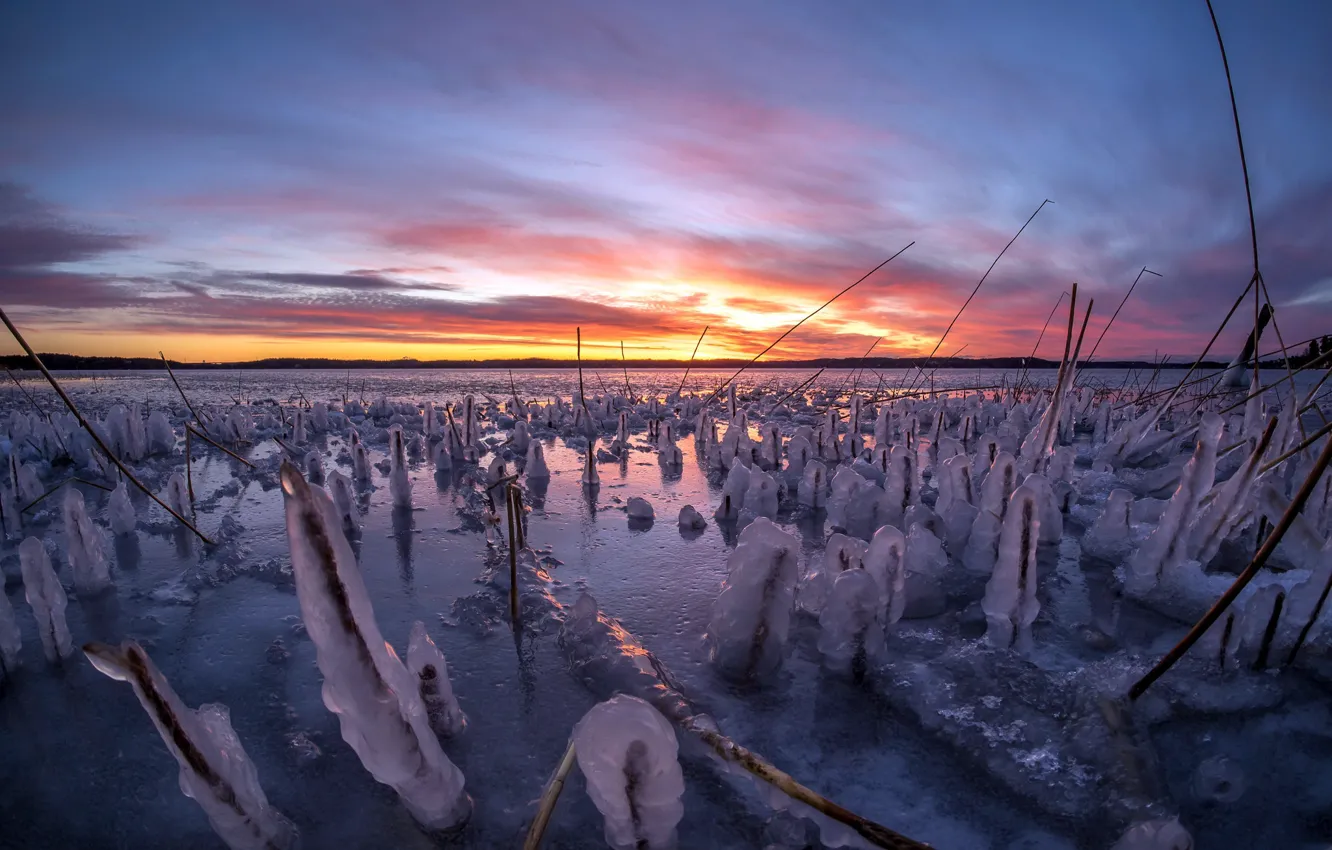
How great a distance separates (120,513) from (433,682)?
303cm

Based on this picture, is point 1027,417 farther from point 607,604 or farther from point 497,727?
point 497,727

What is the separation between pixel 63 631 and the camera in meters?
1.84

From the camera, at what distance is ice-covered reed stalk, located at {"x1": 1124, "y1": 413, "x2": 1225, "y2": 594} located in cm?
200

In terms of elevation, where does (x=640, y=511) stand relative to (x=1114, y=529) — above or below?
below

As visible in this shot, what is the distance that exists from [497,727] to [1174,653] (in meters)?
1.58

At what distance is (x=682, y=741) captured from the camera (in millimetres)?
1431

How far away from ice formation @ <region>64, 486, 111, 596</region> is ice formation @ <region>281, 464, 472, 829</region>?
2.15 metres

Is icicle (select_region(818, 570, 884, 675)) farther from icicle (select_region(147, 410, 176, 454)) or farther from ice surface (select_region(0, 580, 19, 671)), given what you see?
icicle (select_region(147, 410, 176, 454))

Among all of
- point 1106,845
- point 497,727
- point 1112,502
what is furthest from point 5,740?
point 1112,502

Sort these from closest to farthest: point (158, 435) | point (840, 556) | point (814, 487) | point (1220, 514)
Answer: point (840, 556) < point (1220, 514) < point (814, 487) < point (158, 435)

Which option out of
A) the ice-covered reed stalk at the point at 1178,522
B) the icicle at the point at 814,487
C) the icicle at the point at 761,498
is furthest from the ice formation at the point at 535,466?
the ice-covered reed stalk at the point at 1178,522

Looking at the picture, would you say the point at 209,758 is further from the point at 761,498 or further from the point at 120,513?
the point at 120,513

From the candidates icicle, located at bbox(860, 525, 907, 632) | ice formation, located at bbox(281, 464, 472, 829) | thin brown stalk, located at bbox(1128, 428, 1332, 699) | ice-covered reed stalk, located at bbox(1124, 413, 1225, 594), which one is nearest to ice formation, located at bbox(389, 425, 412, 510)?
ice formation, located at bbox(281, 464, 472, 829)

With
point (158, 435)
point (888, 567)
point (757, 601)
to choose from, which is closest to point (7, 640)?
point (757, 601)
